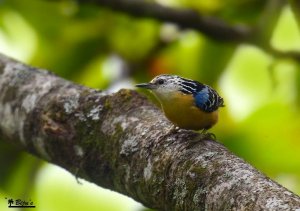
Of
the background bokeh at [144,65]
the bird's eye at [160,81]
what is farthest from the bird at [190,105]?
the background bokeh at [144,65]

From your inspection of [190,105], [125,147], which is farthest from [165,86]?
[125,147]

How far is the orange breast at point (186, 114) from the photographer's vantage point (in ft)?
10.8

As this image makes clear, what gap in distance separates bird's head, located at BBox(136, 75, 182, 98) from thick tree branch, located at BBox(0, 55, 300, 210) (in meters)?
0.14

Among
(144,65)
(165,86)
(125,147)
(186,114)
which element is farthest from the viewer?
(144,65)

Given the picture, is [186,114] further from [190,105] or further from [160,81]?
[160,81]

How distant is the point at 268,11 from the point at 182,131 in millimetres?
1424

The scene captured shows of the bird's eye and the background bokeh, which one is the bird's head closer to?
the bird's eye

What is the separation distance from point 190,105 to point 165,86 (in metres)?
0.22

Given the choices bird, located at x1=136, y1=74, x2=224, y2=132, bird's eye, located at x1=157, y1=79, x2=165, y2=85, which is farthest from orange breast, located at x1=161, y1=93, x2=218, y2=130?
bird's eye, located at x1=157, y1=79, x2=165, y2=85

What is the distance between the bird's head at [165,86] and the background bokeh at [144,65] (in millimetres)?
1003

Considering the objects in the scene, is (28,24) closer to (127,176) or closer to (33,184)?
(33,184)

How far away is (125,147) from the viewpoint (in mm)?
2996

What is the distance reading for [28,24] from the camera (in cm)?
505

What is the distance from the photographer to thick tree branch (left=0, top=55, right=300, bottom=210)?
239 centimetres
